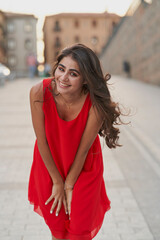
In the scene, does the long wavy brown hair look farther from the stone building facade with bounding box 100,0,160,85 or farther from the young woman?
the stone building facade with bounding box 100,0,160,85

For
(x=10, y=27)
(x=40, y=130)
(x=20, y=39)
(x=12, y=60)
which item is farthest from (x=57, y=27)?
(x=40, y=130)

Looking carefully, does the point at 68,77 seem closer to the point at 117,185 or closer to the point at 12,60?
the point at 117,185

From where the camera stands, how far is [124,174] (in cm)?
425

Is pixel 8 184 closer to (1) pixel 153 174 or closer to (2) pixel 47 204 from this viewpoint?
(1) pixel 153 174

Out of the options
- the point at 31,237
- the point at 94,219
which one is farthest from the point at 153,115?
the point at 94,219

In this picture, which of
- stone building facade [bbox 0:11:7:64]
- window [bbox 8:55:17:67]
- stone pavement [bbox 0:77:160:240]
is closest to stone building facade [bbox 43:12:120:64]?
window [bbox 8:55:17:67]

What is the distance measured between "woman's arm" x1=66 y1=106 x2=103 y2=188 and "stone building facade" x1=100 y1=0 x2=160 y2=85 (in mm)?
12868

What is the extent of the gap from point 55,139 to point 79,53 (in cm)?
51

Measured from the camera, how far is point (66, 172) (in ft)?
6.25

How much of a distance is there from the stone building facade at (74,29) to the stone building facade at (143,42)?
43872 millimetres

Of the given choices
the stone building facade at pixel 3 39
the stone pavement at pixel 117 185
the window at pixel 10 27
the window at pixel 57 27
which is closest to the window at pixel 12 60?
the stone building facade at pixel 3 39

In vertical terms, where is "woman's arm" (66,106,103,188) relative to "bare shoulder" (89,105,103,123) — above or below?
below

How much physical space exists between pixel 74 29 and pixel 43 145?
2680 inches

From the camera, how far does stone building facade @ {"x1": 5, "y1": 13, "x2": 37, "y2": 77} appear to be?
61.0 metres
